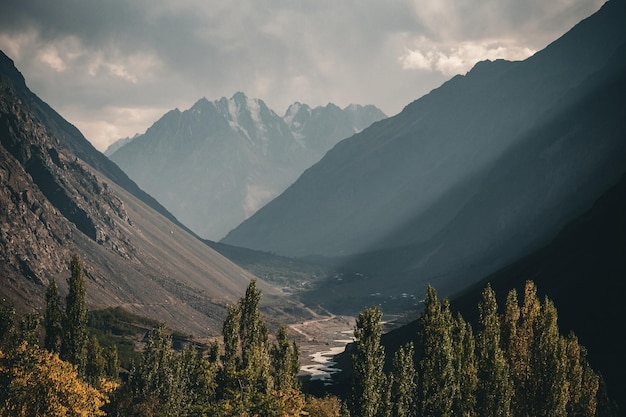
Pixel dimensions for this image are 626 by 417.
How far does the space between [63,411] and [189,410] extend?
21221 mm

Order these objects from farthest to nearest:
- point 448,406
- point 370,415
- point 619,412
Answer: point 619,412, point 448,406, point 370,415

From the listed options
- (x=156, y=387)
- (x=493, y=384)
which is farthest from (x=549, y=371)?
(x=156, y=387)

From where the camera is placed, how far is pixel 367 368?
83938 mm

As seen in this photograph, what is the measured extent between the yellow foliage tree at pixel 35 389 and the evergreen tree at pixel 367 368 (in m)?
31.5

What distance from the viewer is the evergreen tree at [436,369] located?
89.4 metres

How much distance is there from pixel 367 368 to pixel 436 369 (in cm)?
1152

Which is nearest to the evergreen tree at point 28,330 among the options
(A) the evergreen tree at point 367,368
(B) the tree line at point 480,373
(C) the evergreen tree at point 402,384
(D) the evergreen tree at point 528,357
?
(A) the evergreen tree at point 367,368

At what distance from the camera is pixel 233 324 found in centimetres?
9506

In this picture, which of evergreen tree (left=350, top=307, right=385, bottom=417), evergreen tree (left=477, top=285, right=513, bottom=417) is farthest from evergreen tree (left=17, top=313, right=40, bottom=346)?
evergreen tree (left=477, top=285, right=513, bottom=417)

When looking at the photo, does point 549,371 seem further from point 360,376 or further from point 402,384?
point 360,376

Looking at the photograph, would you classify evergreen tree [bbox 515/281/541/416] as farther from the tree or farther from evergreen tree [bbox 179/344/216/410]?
evergreen tree [bbox 179/344/216/410]

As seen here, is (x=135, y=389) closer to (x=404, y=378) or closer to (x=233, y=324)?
(x=233, y=324)

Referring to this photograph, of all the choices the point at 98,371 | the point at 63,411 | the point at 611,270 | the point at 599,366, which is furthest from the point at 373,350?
the point at 611,270

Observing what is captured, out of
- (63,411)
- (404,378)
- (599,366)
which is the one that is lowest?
(63,411)
